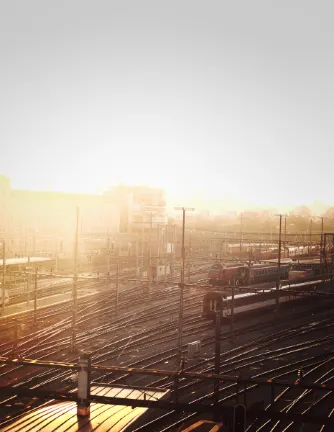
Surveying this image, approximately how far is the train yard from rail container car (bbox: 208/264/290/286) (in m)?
0.14

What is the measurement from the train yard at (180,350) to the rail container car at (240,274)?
0.14 metres

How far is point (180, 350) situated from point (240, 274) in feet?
48.0

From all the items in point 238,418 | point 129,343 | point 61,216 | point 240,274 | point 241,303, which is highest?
point 61,216

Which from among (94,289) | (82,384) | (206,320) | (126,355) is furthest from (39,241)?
(82,384)

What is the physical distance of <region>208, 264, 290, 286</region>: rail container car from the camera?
25.0m

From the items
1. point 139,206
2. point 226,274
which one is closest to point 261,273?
point 226,274

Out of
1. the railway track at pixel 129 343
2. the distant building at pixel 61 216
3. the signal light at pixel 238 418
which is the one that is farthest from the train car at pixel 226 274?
the signal light at pixel 238 418

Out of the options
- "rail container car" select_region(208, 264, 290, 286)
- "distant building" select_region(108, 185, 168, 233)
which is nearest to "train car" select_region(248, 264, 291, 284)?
"rail container car" select_region(208, 264, 290, 286)

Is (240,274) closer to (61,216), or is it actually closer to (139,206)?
(61,216)

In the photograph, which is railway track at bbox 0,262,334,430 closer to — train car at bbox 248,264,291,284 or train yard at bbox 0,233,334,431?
train yard at bbox 0,233,334,431

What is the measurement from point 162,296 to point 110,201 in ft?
89.0

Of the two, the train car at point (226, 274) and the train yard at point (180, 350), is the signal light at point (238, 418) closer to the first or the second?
the train yard at point (180, 350)

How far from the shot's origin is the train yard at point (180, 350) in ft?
29.2

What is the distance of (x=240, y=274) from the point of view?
2603 centimetres
